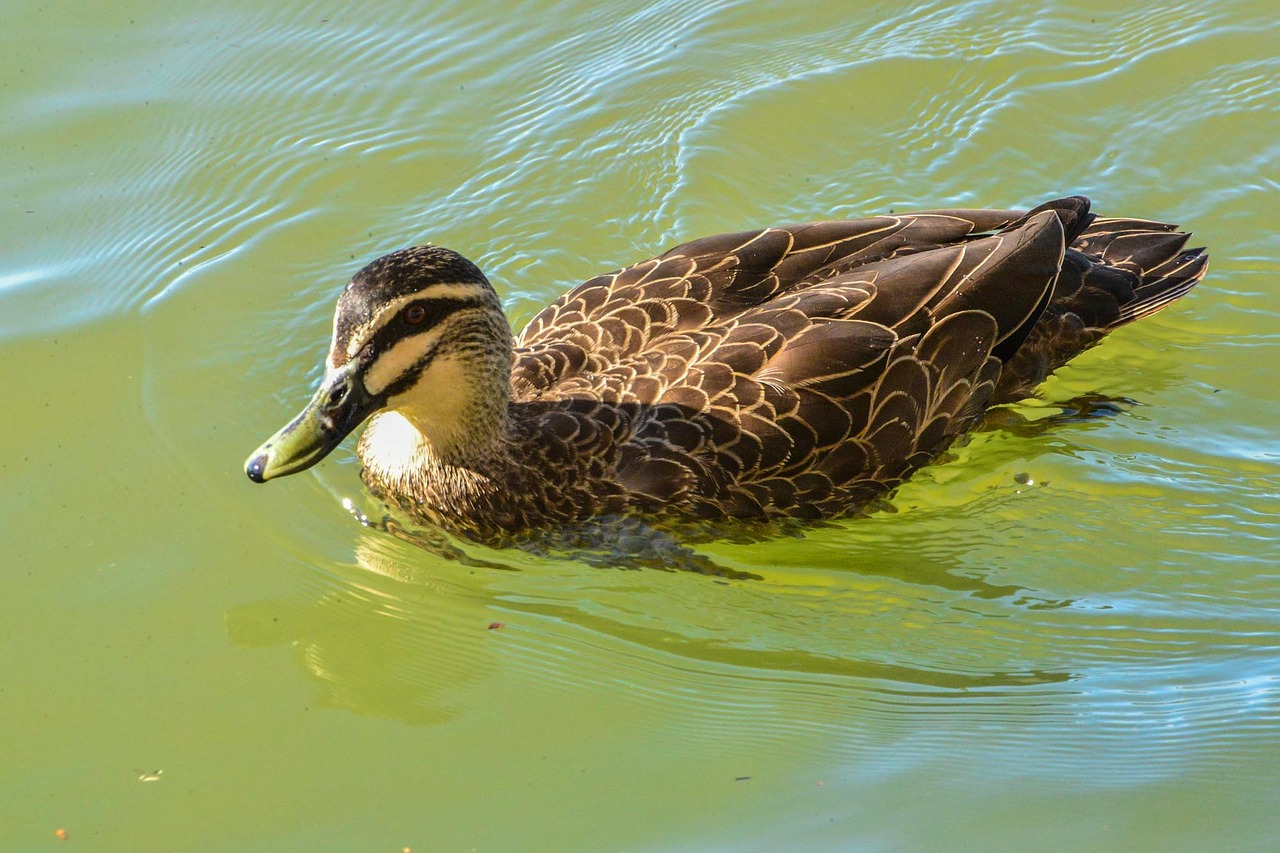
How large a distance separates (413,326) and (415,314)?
58mm

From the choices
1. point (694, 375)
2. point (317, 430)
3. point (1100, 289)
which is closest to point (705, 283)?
point (694, 375)

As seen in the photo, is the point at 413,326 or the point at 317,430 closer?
the point at 317,430

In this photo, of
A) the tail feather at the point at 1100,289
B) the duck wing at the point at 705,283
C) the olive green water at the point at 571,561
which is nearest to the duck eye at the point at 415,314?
the duck wing at the point at 705,283

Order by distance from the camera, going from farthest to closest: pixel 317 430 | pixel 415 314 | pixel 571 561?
pixel 571 561
pixel 415 314
pixel 317 430

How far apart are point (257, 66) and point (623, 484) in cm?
489

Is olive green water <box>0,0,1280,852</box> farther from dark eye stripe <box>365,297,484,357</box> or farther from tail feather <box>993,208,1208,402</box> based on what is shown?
dark eye stripe <box>365,297,484,357</box>

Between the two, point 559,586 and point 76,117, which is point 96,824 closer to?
point 559,586

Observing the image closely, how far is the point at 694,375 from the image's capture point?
6547 millimetres

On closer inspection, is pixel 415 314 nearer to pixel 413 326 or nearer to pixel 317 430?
pixel 413 326

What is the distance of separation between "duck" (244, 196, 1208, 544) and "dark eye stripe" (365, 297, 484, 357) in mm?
12

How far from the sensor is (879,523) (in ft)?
22.9

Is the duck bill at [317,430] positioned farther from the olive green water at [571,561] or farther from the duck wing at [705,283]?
the duck wing at [705,283]

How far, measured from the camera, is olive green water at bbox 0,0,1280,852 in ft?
18.4

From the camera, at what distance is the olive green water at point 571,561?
5594mm
